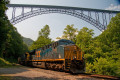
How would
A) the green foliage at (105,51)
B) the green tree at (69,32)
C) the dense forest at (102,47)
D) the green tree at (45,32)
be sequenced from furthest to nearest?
the green tree at (45,32) → the green tree at (69,32) → the green foliage at (105,51) → the dense forest at (102,47)

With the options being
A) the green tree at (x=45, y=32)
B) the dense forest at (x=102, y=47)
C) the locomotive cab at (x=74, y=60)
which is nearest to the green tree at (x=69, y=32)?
the dense forest at (x=102, y=47)

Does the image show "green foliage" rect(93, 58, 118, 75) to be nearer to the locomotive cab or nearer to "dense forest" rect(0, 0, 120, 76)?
"dense forest" rect(0, 0, 120, 76)

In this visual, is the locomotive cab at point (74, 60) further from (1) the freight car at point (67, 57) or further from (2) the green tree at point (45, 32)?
(2) the green tree at point (45, 32)

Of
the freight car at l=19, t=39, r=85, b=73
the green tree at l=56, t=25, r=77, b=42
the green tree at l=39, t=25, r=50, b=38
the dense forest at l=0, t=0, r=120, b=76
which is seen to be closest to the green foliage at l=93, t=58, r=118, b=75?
the dense forest at l=0, t=0, r=120, b=76

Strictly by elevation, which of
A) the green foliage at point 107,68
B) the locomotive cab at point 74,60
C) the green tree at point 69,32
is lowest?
the green foliage at point 107,68

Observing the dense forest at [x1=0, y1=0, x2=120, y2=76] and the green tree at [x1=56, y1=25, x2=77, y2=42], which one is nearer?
the dense forest at [x1=0, y1=0, x2=120, y2=76]

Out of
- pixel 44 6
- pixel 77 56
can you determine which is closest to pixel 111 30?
pixel 77 56

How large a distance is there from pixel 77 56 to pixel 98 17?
2129 centimetres

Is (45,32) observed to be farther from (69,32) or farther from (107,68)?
(107,68)

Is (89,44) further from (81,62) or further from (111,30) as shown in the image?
(81,62)

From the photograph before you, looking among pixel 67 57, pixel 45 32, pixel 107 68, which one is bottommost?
pixel 107 68

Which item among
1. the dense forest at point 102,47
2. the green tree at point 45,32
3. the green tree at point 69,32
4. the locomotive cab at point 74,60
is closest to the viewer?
the locomotive cab at point 74,60

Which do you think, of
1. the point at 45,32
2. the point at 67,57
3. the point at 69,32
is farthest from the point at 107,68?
the point at 45,32

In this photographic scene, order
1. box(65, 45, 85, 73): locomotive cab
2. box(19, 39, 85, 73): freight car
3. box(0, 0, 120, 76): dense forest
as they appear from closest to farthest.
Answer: box(65, 45, 85, 73): locomotive cab → box(19, 39, 85, 73): freight car → box(0, 0, 120, 76): dense forest
